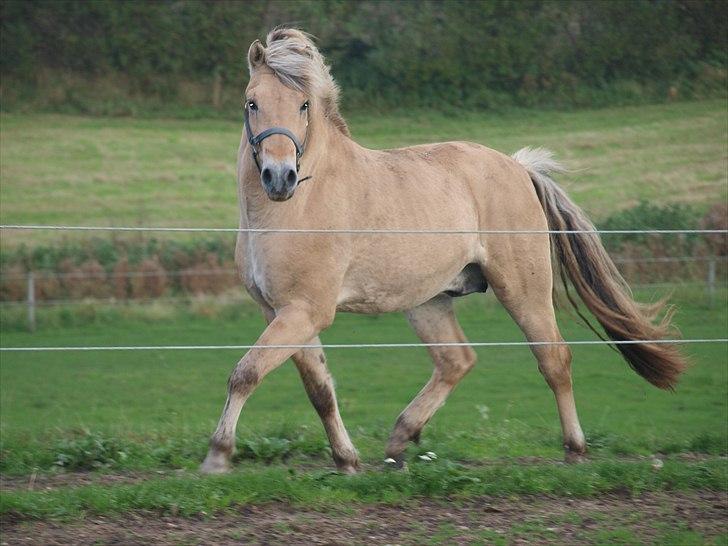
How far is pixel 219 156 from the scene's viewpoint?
61.4 feet

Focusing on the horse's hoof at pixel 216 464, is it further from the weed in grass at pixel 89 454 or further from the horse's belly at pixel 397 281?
the horse's belly at pixel 397 281

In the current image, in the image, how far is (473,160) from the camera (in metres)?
6.94

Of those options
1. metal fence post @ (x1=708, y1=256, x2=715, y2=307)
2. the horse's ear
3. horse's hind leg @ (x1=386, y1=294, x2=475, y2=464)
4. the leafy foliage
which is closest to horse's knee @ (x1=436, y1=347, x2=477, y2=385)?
horse's hind leg @ (x1=386, y1=294, x2=475, y2=464)

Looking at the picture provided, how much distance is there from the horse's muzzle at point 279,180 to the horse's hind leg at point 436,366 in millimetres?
2004

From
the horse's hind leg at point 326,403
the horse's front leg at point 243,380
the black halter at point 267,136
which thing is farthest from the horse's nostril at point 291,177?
the horse's hind leg at point 326,403

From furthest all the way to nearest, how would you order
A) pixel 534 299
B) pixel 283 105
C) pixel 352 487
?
1. pixel 534 299
2. pixel 283 105
3. pixel 352 487

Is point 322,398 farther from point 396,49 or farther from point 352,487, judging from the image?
point 396,49

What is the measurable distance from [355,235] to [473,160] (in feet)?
4.60

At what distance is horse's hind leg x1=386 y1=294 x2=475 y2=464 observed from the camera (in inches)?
254

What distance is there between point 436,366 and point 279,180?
2207mm

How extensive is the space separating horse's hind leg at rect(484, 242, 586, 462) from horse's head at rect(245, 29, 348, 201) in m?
1.66

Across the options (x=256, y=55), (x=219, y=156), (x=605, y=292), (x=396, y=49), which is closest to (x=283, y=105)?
(x=256, y=55)

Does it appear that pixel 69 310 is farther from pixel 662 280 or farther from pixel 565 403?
pixel 565 403

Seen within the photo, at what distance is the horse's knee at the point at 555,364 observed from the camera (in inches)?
261
